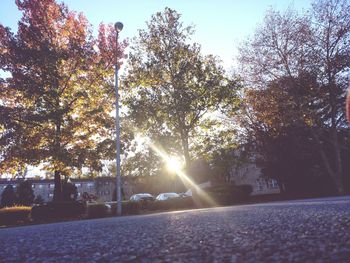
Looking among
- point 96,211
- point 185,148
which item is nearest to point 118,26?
point 185,148

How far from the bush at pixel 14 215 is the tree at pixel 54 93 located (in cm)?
275

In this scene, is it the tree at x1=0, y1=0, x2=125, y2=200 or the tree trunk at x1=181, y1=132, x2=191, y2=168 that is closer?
the tree at x1=0, y1=0, x2=125, y2=200

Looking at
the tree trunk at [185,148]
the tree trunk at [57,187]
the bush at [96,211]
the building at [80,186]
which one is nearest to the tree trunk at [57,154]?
the tree trunk at [57,187]

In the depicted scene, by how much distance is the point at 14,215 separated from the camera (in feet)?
55.8

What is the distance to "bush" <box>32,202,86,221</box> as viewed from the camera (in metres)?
17.5

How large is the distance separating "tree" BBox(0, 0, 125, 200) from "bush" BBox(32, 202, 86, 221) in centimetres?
215

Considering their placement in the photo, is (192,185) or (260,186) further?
(260,186)

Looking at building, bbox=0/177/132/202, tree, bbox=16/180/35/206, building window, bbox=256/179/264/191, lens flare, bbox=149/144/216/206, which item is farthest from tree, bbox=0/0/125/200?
Answer: building, bbox=0/177/132/202

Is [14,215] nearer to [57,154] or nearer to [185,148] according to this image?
[57,154]

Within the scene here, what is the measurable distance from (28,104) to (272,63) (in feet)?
65.4

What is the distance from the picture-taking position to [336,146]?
1025 inches

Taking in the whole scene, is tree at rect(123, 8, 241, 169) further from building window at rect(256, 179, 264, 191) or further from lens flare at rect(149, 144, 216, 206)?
building window at rect(256, 179, 264, 191)

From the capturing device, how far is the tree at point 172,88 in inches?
958

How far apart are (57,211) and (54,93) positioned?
7298 millimetres
